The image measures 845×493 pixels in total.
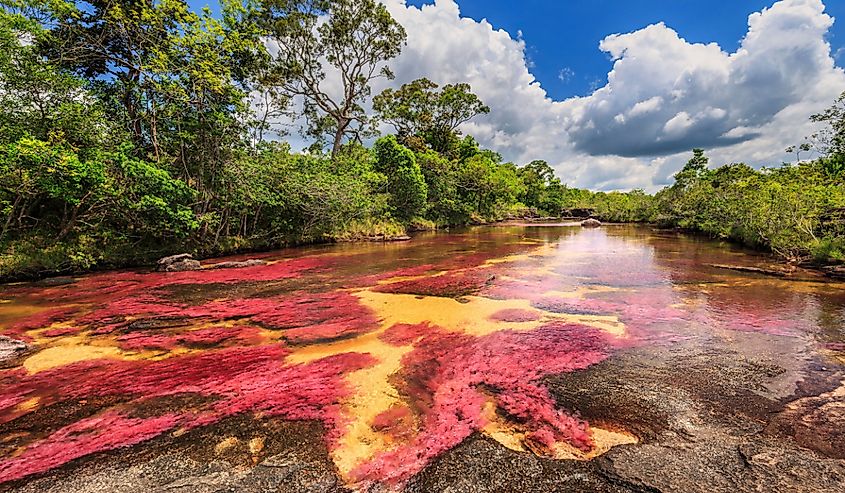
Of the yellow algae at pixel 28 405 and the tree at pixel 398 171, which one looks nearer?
the yellow algae at pixel 28 405

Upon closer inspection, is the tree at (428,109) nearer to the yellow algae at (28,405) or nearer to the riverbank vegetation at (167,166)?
the riverbank vegetation at (167,166)

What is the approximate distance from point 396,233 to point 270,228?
854cm

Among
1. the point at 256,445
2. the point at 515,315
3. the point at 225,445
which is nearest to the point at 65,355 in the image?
the point at 225,445

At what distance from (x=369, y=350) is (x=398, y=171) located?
73.4 ft

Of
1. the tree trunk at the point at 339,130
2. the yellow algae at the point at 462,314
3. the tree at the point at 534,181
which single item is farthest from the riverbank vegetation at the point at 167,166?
the tree at the point at 534,181

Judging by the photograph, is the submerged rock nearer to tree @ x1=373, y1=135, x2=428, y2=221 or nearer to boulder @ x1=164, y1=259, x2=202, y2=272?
boulder @ x1=164, y1=259, x2=202, y2=272

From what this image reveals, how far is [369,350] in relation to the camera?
5.24 metres

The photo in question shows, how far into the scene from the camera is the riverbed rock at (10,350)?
16.0 feet

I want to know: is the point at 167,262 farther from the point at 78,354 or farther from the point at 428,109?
the point at 428,109

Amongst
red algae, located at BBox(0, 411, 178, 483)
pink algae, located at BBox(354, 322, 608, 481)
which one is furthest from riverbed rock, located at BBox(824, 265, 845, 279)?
red algae, located at BBox(0, 411, 178, 483)

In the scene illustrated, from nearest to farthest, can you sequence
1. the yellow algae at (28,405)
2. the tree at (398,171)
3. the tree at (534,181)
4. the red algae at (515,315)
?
the yellow algae at (28,405)
the red algae at (515,315)
the tree at (398,171)
the tree at (534,181)

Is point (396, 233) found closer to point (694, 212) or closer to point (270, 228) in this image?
point (270, 228)

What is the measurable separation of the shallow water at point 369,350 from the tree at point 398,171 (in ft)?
56.0

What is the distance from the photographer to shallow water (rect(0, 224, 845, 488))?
3.26m
